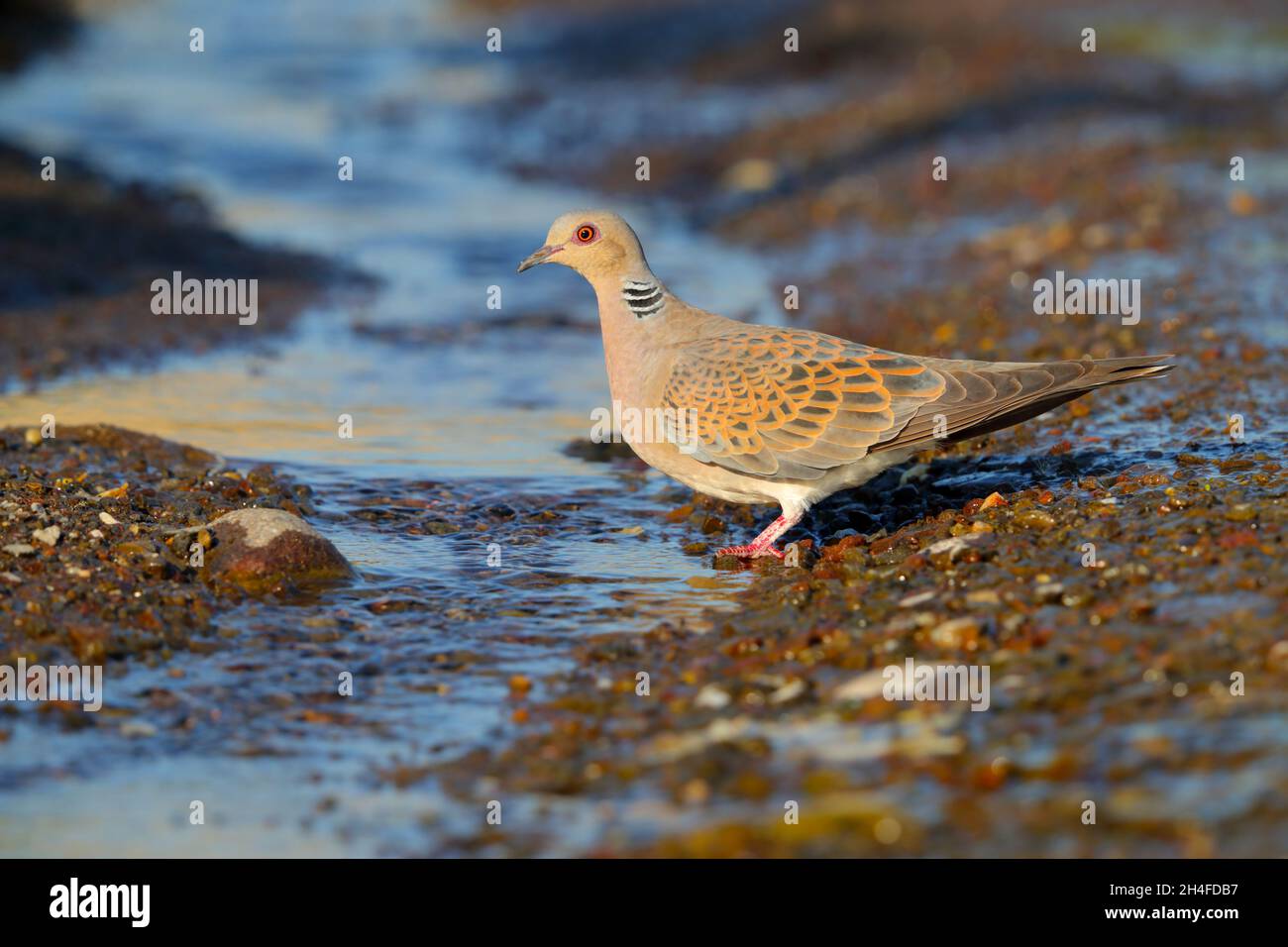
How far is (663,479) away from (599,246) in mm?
1823

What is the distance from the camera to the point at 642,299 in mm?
7641

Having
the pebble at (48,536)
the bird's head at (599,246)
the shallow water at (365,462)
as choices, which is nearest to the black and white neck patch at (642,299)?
the bird's head at (599,246)

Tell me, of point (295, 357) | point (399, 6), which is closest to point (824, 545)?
point (295, 357)

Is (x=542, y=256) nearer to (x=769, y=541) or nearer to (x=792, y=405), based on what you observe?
(x=792, y=405)

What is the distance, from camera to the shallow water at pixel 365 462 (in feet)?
17.2

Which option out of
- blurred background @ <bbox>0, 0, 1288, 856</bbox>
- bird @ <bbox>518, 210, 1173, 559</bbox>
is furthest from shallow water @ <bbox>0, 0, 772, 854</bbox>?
bird @ <bbox>518, 210, 1173, 559</bbox>

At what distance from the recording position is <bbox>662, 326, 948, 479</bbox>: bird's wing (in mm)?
7004

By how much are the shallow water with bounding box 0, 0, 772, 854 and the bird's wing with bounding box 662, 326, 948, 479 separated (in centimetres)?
67

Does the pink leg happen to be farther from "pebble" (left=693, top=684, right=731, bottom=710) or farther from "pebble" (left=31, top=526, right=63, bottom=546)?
"pebble" (left=31, top=526, right=63, bottom=546)

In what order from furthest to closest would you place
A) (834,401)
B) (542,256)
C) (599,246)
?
(542,256) → (599,246) → (834,401)

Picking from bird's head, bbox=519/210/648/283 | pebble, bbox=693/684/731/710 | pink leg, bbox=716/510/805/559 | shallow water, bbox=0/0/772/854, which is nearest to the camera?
shallow water, bbox=0/0/772/854

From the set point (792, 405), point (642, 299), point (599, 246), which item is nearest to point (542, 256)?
point (599, 246)
